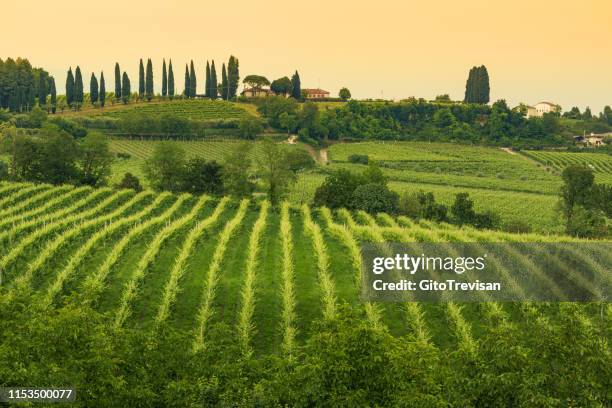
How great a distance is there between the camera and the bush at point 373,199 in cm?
4947

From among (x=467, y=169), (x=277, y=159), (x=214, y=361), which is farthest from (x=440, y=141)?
(x=214, y=361)

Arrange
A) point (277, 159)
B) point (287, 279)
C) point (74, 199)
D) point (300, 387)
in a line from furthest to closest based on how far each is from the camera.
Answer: point (277, 159) < point (74, 199) < point (287, 279) < point (300, 387)

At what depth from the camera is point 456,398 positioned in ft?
44.9

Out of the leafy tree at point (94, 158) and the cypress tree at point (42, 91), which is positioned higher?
the cypress tree at point (42, 91)

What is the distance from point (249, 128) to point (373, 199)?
68.0 m

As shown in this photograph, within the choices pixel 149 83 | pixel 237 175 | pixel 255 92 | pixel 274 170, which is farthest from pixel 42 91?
pixel 274 170

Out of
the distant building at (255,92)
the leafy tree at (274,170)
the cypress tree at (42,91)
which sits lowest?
the leafy tree at (274,170)

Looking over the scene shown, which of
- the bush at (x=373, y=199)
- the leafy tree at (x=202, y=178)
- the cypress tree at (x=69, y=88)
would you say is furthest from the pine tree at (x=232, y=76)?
the bush at (x=373, y=199)

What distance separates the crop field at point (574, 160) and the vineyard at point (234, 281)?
7352 cm

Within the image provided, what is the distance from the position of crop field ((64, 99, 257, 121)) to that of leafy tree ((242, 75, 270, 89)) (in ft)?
66.7

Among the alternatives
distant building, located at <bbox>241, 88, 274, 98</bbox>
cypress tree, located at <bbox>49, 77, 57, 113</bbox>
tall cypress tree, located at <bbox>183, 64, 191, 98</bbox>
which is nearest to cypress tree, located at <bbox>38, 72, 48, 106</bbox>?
cypress tree, located at <bbox>49, 77, 57, 113</bbox>

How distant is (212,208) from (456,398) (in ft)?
109

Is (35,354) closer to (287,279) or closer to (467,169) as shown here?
(287,279)

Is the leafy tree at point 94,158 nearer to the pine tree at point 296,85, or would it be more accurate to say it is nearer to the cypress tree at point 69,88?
the cypress tree at point 69,88
